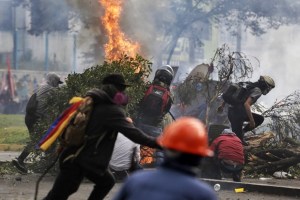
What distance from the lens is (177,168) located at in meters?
3.91

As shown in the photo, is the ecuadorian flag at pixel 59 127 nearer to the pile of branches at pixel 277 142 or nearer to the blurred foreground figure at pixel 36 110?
the blurred foreground figure at pixel 36 110

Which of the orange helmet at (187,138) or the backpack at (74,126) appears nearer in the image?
the orange helmet at (187,138)

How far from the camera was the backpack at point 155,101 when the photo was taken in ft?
40.5

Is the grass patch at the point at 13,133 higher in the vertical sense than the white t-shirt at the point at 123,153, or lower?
lower

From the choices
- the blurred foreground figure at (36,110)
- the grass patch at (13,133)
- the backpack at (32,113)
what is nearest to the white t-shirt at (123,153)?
the blurred foreground figure at (36,110)

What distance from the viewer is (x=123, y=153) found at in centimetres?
1025

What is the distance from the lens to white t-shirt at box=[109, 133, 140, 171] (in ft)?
33.4

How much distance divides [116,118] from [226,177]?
6.12 m

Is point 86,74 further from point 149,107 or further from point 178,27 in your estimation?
point 178,27

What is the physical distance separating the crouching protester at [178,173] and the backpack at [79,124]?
3.29m

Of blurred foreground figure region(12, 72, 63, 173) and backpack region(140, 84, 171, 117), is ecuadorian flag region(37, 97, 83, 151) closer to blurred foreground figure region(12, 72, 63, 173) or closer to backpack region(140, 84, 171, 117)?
backpack region(140, 84, 171, 117)

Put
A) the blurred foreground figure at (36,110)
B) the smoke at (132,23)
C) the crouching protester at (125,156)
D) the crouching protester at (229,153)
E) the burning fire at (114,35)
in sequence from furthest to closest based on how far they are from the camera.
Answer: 1. the smoke at (132,23)
2. the burning fire at (114,35)
3. the blurred foreground figure at (36,110)
4. the crouching protester at (229,153)
5. the crouching protester at (125,156)

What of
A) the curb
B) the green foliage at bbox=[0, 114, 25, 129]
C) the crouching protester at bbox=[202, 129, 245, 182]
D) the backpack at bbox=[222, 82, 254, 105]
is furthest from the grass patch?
the curb

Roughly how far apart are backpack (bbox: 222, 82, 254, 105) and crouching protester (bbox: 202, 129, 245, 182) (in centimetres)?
163
